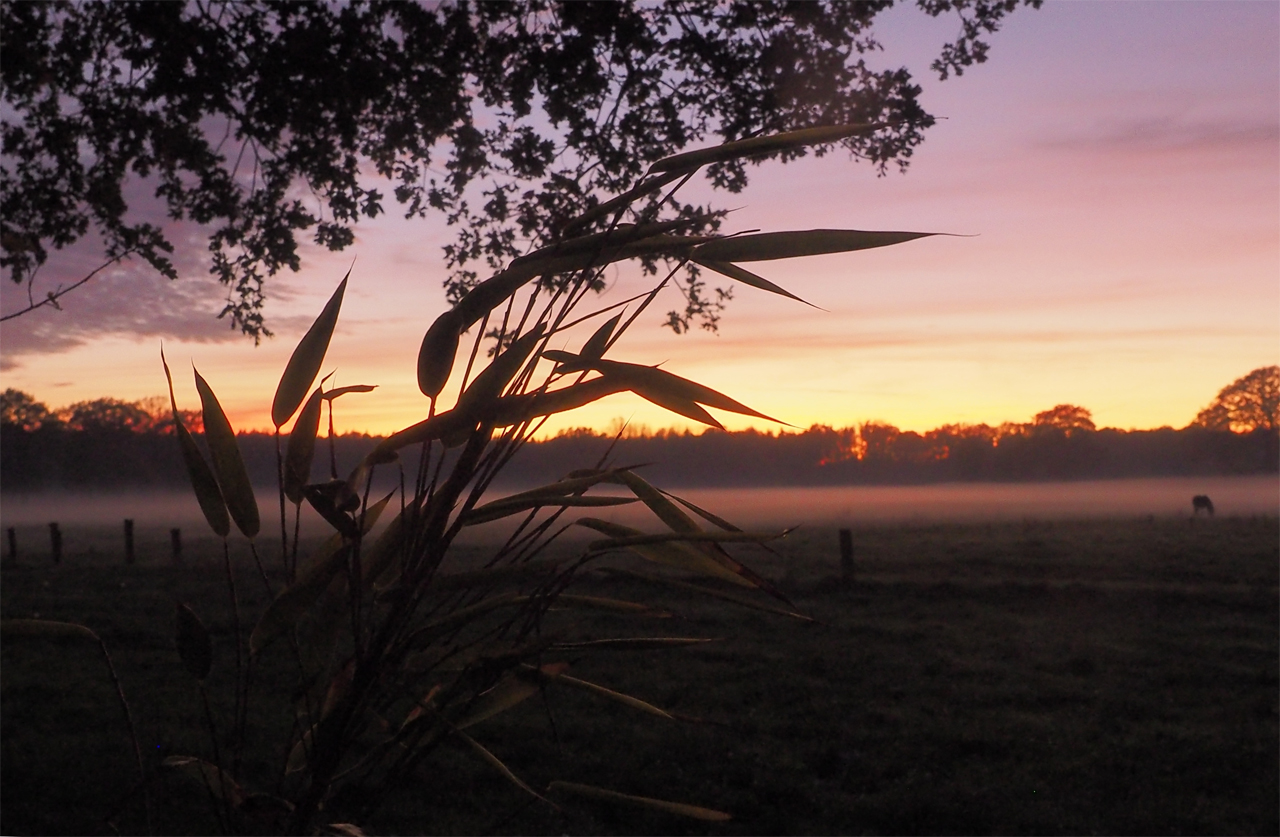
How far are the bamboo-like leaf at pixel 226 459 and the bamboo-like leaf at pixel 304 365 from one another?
0.09m

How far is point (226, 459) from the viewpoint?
125cm

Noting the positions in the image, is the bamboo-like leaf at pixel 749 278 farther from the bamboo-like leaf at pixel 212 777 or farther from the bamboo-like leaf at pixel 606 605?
the bamboo-like leaf at pixel 212 777

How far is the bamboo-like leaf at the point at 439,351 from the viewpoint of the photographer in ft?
3.55

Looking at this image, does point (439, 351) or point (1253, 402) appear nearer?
point (439, 351)

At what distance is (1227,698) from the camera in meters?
8.36

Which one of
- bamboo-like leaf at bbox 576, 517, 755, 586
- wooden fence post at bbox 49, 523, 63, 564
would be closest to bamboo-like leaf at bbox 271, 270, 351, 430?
bamboo-like leaf at bbox 576, 517, 755, 586

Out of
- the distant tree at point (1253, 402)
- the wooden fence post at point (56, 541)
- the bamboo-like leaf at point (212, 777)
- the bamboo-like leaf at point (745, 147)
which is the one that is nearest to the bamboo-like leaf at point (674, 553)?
the bamboo-like leaf at point (745, 147)

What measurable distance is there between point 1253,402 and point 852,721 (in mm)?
49398

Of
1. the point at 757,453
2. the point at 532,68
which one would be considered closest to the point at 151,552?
the point at 532,68

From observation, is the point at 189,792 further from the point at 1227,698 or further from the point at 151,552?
the point at 151,552

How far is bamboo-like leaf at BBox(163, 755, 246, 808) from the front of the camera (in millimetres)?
1189

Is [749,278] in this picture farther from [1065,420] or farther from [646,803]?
[1065,420]

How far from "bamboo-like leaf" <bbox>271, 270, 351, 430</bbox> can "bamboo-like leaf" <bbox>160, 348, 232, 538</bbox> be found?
0.15m

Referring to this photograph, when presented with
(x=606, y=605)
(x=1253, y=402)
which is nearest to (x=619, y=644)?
(x=606, y=605)
